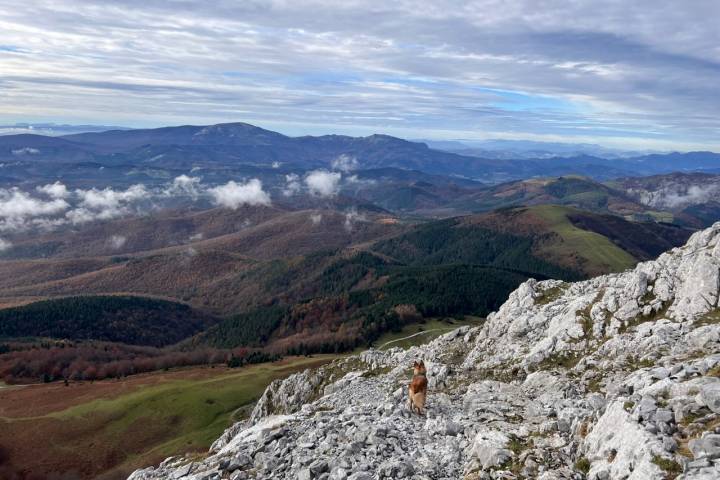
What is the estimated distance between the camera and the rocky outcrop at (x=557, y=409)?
20844 millimetres

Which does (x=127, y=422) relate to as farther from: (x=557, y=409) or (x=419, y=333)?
(x=557, y=409)

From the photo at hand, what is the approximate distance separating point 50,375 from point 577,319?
572 feet

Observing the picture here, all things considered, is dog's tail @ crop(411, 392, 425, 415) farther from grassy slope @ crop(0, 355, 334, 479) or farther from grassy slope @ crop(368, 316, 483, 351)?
grassy slope @ crop(368, 316, 483, 351)

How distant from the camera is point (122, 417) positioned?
369ft

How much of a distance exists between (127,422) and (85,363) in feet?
262

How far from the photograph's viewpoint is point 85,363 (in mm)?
175750

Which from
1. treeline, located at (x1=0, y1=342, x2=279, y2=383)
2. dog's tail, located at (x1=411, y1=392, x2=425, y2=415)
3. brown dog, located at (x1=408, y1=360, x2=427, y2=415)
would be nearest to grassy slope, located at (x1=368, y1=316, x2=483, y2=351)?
treeline, located at (x1=0, y1=342, x2=279, y2=383)

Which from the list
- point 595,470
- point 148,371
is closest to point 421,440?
point 595,470

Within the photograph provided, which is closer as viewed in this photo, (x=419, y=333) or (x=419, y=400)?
(x=419, y=400)

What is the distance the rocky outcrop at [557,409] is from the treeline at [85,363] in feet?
396

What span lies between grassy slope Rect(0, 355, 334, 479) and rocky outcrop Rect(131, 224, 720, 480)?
61633 millimetres

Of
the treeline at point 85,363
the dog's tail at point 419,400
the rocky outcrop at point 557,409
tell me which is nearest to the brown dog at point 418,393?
the dog's tail at point 419,400

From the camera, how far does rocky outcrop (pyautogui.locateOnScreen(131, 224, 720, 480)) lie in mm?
20844

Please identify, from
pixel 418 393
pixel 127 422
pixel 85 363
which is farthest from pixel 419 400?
pixel 85 363
